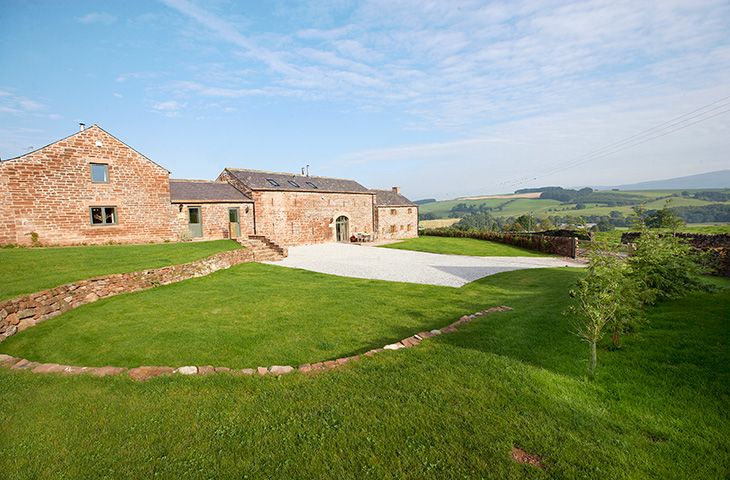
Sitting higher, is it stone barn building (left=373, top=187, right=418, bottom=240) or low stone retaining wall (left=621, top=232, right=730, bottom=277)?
stone barn building (left=373, top=187, right=418, bottom=240)

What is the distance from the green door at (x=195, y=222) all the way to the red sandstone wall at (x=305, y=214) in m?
5.00

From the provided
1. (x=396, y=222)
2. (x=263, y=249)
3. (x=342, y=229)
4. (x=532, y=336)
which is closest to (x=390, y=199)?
(x=396, y=222)

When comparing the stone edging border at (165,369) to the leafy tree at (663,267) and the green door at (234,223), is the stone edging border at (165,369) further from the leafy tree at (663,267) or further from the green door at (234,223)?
the green door at (234,223)

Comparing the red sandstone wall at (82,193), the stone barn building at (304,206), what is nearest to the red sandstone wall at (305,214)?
the stone barn building at (304,206)

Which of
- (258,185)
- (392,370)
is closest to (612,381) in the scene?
(392,370)

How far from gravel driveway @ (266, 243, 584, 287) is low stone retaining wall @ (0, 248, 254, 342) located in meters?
6.92

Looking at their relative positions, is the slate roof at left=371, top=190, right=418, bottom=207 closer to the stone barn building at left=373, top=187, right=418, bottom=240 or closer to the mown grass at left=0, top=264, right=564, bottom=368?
the stone barn building at left=373, top=187, right=418, bottom=240

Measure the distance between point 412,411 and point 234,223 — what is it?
26.5 m

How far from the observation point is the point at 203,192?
90.6 feet

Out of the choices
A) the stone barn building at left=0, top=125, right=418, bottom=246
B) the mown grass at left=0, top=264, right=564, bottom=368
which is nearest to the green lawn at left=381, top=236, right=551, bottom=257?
the stone barn building at left=0, top=125, right=418, bottom=246

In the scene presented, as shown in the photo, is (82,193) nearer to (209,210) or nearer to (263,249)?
(209,210)

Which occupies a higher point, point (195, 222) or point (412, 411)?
point (195, 222)

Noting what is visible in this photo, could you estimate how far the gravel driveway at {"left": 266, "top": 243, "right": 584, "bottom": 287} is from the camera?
17.5 m

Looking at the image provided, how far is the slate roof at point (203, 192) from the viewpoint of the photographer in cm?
2577
